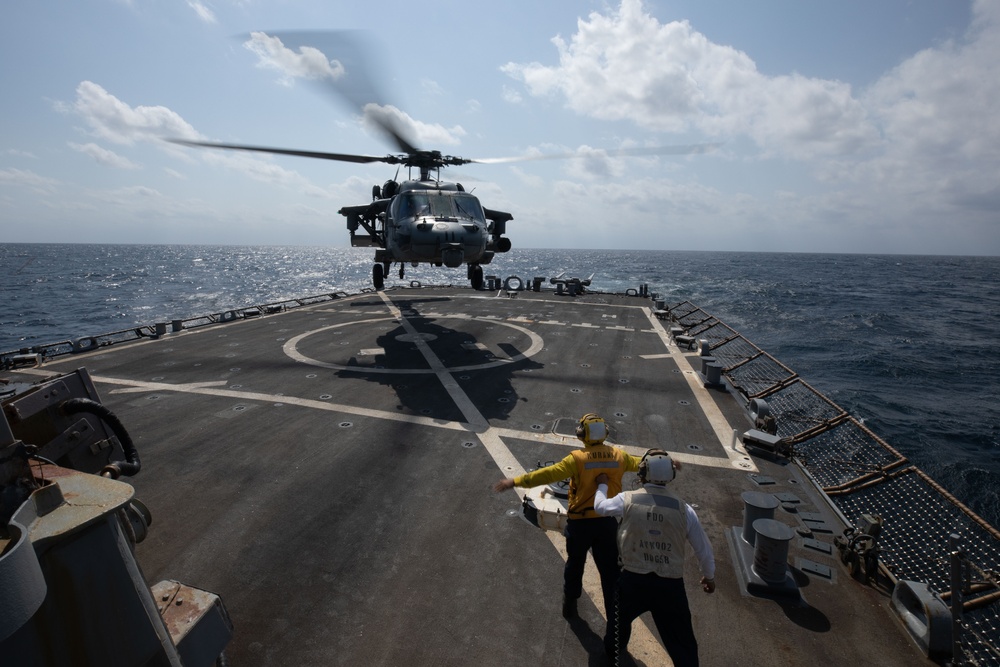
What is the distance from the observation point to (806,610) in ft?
18.9

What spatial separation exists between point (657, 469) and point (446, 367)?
498 inches

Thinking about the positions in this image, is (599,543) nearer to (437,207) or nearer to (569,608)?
(569,608)

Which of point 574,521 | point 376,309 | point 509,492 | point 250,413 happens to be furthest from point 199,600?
point 376,309

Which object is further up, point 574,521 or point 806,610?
point 574,521

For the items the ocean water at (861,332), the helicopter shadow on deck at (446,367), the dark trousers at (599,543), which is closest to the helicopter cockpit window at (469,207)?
the helicopter shadow on deck at (446,367)

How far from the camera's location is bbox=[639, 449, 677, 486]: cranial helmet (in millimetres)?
4230

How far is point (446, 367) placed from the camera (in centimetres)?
1645

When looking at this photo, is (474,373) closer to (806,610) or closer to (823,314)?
(806,610)

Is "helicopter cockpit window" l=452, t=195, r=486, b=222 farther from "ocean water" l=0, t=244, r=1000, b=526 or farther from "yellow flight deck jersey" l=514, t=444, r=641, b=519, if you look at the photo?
"yellow flight deck jersey" l=514, t=444, r=641, b=519

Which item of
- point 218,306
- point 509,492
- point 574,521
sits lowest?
point 218,306

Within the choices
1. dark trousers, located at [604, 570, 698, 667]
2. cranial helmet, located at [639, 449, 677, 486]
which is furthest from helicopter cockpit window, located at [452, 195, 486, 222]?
dark trousers, located at [604, 570, 698, 667]

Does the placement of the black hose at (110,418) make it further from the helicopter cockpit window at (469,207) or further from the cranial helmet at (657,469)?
the helicopter cockpit window at (469,207)

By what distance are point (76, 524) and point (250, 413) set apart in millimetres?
10095

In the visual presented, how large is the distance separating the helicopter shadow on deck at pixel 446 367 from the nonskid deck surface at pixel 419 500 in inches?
4.6
